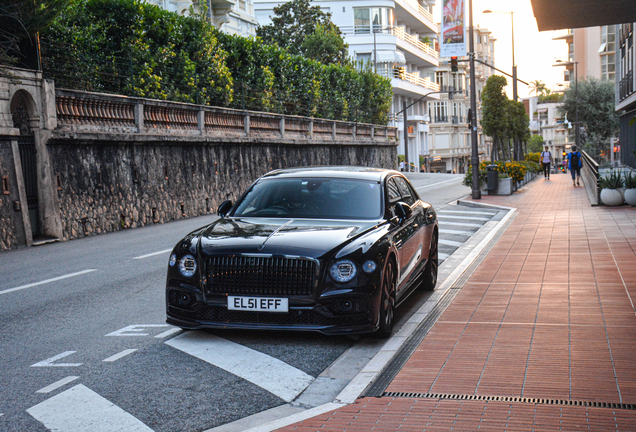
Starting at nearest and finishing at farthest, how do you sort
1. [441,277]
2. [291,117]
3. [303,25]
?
1. [441,277]
2. [291,117]
3. [303,25]

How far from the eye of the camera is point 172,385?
5.37 meters

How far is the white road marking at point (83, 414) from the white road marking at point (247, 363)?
3.46ft

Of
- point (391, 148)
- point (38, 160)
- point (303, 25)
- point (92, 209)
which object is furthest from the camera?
point (303, 25)

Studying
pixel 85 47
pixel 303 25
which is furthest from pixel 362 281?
pixel 303 25

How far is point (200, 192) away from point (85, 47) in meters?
5.93

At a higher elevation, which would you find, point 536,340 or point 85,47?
point 85,47

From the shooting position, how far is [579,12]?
1047 centimetres

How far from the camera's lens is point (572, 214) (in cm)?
1903

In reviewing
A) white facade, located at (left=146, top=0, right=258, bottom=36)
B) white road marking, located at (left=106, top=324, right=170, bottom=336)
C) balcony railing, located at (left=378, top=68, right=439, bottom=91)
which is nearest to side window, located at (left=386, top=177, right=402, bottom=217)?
white road marking, located at (left=106, top=324, right=170, bottom=336)

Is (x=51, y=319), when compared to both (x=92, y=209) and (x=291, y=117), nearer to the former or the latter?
(x=92, y=209)

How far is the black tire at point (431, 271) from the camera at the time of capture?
29.5 feet

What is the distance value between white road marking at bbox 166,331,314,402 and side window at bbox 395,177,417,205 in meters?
3.12

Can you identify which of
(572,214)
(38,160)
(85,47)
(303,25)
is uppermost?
(303,25)

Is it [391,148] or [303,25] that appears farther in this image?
[303,25]
